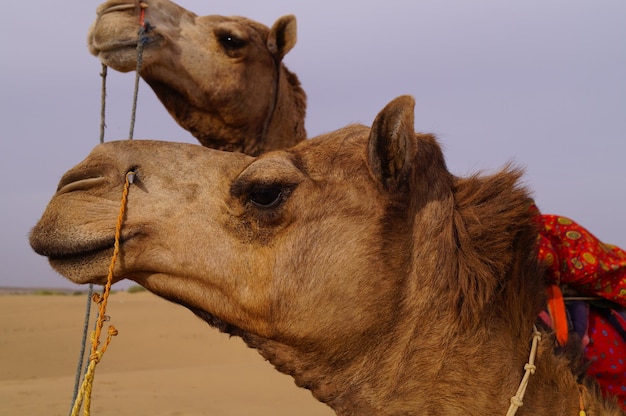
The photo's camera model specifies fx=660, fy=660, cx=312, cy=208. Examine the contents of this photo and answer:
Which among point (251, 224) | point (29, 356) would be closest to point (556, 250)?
point (251, 224)

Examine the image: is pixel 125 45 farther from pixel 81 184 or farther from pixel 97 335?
pixel 97 335

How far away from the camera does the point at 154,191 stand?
213 centimetres

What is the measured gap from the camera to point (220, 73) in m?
4.24

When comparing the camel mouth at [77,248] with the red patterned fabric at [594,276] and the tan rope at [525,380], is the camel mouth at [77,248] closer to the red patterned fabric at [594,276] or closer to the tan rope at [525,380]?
the tan rope at [525,380]

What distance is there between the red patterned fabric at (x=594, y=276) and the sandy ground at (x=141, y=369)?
7.02 m

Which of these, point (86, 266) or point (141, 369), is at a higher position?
point (86, 266)

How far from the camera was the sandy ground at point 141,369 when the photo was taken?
9.18m

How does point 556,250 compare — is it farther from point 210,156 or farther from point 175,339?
point 175,339

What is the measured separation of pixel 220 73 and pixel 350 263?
2.57 metres

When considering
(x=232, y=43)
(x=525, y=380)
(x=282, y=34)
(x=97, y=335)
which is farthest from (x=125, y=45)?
(x=525, y=380)

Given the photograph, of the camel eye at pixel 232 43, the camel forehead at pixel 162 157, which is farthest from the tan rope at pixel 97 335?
the camel eye at pixel 232 43

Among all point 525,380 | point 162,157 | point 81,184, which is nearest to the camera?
point 525,380

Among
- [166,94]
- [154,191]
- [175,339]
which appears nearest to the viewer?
[154,191]

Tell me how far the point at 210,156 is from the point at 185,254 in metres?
0.38
